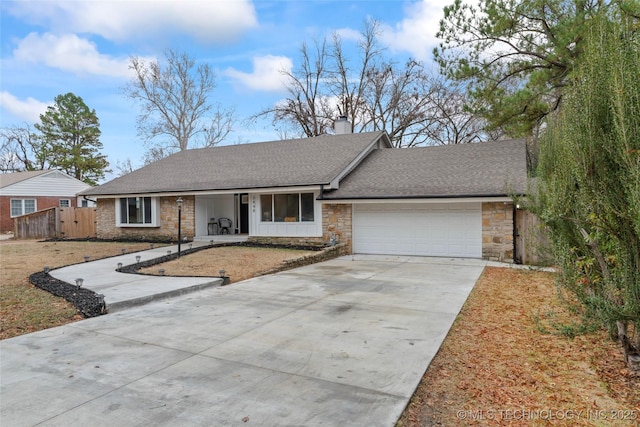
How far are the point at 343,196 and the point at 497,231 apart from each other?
4.99 meters

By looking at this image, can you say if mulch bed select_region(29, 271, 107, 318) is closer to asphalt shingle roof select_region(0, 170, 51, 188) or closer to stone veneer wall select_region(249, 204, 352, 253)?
stone veneer wall select_region(249, 204, 352, 253)

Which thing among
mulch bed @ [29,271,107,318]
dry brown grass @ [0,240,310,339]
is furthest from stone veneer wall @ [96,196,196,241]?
mulch bed @ [29,271,107,318]

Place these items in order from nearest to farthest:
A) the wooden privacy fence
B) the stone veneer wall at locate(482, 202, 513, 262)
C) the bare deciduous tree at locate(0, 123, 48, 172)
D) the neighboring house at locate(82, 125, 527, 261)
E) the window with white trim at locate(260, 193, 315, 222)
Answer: the stone veneer wall at locate(482, 202, 513, 262) < the neighboring house at locate(82, 125, 527, 261) < the window with white trim at locate(260, 193, 315, 222) < the wooden privacy fence < the bare deciduous tree at locate(0, 123, 48, 172)

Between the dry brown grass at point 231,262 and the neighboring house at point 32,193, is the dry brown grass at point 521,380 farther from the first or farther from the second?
the neighboring house at point 32,193

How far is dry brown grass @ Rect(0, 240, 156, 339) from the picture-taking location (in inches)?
216

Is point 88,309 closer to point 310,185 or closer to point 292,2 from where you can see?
point 310,185

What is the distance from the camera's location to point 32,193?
86.2ft

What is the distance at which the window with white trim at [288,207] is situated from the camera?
47.1 feet

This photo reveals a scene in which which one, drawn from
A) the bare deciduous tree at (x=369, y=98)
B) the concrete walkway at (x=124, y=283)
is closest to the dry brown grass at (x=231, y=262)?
the concrete walkway at (x=124, y=283)

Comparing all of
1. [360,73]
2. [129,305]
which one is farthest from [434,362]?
[360,73]

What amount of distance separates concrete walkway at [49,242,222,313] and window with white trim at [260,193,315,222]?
571 centimetres

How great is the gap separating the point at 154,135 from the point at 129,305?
28.5 metres

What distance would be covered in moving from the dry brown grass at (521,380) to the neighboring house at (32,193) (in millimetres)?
26083

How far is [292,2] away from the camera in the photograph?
13680mm
